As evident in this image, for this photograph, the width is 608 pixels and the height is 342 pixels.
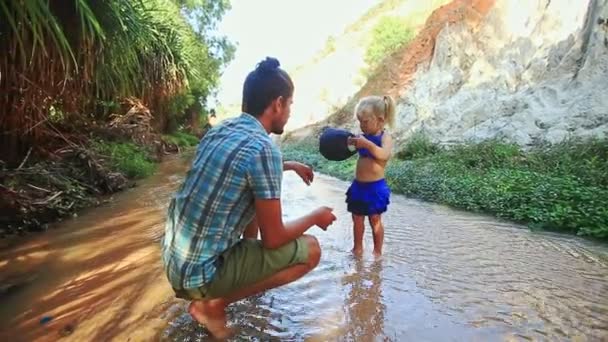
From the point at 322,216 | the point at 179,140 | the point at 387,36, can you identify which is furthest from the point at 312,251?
the point at 387,36

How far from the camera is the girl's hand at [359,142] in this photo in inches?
137

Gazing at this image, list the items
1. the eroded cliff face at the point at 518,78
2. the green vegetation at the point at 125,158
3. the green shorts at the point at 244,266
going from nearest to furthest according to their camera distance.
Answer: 1. the green shorts at the point at 244,266
2. the green vegetation at the point at 125,158
3. the eroded cliff face at the point at 518,78

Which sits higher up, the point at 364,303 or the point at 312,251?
the point at 312,251

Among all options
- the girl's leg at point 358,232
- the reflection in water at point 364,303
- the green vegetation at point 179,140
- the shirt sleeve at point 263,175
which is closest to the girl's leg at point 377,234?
the girl's leg at point 358,232

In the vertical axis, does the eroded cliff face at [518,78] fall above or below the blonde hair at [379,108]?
above

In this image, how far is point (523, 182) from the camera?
6137 mm

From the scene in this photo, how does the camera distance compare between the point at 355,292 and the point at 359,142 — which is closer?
the point at 355,292

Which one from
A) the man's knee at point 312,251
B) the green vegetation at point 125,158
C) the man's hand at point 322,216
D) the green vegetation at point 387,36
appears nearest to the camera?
the man's hand at point 322,216

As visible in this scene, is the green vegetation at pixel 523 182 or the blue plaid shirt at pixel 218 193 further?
the green vegetation at pixel 523 182

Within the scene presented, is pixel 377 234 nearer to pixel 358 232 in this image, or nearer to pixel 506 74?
pixel 358 232

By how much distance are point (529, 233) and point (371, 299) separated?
8.76 feet

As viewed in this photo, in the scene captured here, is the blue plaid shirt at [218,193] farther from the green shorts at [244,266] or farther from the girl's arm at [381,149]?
the girl's arm at [381,149]

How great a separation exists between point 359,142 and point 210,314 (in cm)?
183

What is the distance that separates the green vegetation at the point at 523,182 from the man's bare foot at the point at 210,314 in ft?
12.8
